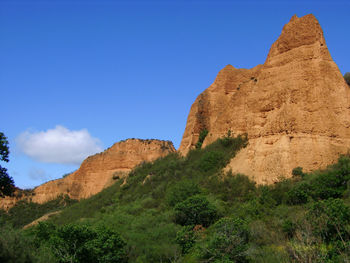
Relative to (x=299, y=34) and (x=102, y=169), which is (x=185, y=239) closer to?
(x=299, y=34)

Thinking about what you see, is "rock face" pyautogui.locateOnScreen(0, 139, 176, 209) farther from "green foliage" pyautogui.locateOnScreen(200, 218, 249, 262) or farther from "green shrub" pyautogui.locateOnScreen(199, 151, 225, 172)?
"green foliage" pyautogui.locateOnScreen(200, 218, 249, 262)

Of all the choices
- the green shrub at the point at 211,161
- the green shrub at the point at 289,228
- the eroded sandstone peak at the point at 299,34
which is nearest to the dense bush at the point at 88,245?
the green shrub at the point at 289,228

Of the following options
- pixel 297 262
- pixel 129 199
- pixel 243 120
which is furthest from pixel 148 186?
pixel 297 262

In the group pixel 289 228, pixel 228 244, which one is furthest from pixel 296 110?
pixel 228 244

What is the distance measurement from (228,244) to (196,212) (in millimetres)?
5260

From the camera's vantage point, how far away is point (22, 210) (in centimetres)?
5138

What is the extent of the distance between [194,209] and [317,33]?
14.0 m

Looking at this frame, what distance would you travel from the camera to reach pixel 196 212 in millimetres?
23047

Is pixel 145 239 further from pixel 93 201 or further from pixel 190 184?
pixel 93 201

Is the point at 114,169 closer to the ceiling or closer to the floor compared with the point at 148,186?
closer to the ceiling

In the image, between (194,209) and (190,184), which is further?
(190,184)

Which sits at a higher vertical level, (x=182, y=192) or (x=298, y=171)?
(x=298, y=171)

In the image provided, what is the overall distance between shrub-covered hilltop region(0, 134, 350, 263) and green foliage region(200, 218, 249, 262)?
0.04m

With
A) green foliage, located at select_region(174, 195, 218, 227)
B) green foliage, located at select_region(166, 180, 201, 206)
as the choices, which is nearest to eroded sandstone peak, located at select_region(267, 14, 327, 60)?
green foliage, located at select_region(166, 180, 201, 206)
